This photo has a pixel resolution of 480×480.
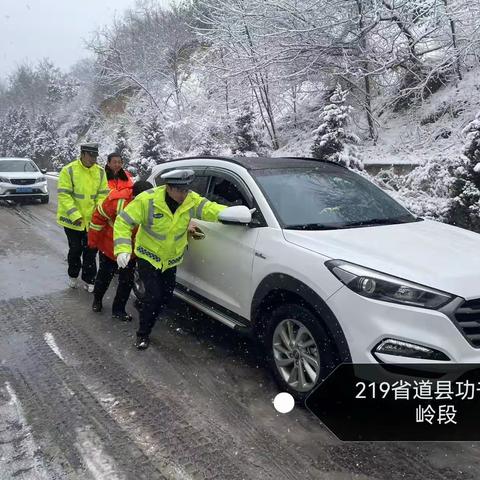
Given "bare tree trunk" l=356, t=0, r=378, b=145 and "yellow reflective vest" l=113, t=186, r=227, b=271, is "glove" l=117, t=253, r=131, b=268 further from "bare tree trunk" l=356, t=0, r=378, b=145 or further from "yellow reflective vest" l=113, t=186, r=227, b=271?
"bare tree trunk" l=356, t=0, r=378, b=145

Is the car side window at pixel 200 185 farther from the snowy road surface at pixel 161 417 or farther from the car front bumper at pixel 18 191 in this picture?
the car front bumper at pixel 18 191

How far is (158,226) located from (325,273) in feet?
5.37

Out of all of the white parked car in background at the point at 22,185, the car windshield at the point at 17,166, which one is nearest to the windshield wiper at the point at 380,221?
the white parked car in background at the point at 22,185

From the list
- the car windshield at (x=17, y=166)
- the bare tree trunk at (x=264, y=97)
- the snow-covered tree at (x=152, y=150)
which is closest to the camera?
the bare tree trunk at (x=264, y=97)

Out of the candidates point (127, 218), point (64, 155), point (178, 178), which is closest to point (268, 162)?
point (178, 178)

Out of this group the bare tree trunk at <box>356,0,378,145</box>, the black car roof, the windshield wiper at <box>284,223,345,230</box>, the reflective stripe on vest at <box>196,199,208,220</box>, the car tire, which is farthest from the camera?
the bare tree trunk at <box>356,0,378,145</box>

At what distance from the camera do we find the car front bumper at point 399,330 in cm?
264

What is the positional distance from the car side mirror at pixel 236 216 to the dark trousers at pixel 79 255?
2766 mm

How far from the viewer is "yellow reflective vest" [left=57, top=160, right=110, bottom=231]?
568 cm

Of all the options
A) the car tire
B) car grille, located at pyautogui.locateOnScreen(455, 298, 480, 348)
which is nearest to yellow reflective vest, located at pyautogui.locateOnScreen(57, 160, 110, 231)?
the car tire

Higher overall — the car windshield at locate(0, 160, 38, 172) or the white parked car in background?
the car windshield at locate(0, 160, 38, 172)

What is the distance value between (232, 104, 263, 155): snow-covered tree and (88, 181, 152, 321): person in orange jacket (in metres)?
10.4

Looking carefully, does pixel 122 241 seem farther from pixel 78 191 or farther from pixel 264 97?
pixel 264 97

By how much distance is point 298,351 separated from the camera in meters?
3.33
